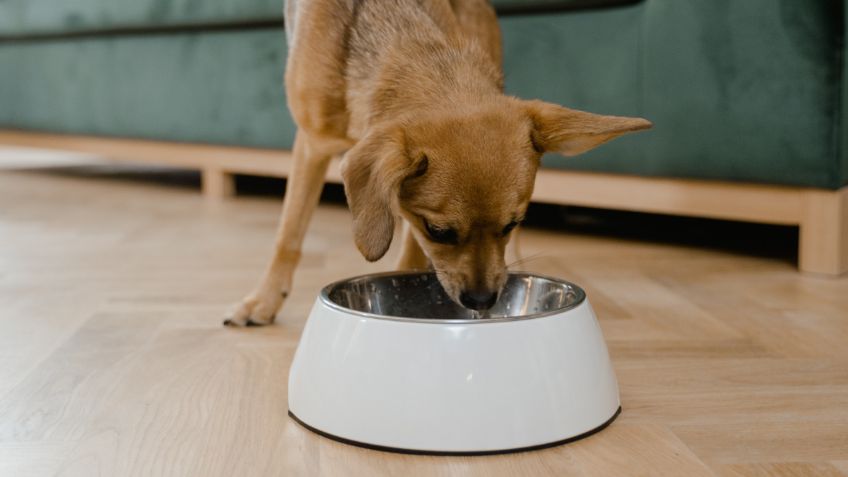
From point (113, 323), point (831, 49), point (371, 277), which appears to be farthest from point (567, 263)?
point (113, 323)

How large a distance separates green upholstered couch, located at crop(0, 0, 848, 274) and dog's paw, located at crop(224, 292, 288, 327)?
3.53ft

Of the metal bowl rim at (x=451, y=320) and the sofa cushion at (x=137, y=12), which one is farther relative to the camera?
the sofa cushion at (x=137, y=12)

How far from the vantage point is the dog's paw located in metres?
1.80

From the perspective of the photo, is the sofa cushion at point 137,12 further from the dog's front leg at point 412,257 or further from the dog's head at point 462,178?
the dog's head at point 462,178

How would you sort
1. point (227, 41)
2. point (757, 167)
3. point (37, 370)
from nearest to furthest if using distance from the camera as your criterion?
point (37, 370)
point (757, 167)
point (227, 41)

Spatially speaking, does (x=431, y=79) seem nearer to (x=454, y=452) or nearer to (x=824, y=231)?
(x=454, y=452)

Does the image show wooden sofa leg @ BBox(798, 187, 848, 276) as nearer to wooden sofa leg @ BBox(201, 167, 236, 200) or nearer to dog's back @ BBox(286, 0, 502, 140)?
dog's back @ BBox(286, 0, 502, 140)

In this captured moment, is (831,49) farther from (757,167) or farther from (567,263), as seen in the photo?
(567,263)

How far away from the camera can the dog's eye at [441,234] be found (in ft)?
4.94

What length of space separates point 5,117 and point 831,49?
3.52 m

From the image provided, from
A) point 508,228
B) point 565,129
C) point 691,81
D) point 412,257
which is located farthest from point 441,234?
point 691,81

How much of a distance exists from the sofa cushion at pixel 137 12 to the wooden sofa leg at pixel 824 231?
2.38ft

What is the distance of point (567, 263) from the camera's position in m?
2.40

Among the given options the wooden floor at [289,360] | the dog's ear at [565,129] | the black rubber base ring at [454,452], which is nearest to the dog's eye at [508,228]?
the dog's ear at [565,129]
